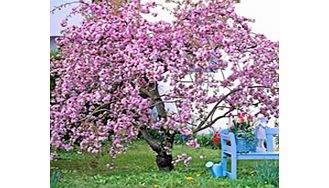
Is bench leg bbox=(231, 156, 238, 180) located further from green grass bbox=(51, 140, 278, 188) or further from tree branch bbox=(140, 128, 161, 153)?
tree branch bbox=(140, 128, 161, 153)

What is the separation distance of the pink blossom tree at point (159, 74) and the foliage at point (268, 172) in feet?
1.23

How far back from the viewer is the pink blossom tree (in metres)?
4.02

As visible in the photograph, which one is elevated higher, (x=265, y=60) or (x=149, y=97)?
(x=265, y=60)

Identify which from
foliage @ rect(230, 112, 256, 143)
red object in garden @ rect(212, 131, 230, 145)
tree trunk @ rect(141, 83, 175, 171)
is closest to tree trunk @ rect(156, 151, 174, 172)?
tree trunk @ rect(141, 83, 175, 171)

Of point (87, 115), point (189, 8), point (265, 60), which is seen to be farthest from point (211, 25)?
point (87, 115)

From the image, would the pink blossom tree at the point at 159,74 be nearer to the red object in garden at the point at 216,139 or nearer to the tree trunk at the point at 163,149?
the tree trunk at the point at 163,149

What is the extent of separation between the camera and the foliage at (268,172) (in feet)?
13.2

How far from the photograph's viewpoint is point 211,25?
13.4 ft

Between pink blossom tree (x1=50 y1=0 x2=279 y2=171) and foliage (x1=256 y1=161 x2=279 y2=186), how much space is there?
0.38 m

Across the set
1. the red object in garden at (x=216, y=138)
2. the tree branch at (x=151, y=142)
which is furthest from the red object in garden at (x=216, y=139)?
the tree branch at (x=151, y=142)
